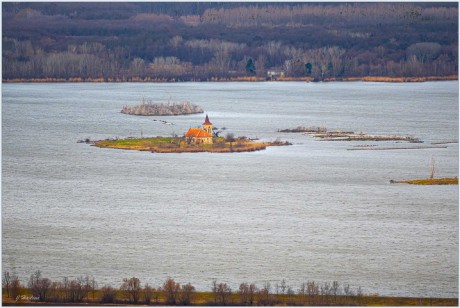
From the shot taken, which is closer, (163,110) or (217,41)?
(163,110)

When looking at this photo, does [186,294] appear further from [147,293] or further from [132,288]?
[132,288]

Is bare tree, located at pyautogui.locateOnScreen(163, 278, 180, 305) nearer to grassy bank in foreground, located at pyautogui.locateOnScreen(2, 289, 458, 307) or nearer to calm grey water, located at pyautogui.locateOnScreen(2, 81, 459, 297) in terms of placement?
grassy bank in foreground, located at pyautogui.locateOnScreen(2, 289, 458, 307)

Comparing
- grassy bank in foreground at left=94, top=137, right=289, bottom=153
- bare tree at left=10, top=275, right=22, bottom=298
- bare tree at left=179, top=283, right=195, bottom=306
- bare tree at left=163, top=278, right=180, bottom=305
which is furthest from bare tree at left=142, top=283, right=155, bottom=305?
grassy bank in foreground at left=94, top=137, right=289, bottom=153

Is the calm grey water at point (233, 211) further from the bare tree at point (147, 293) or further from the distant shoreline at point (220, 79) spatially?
the distant shoreline at point (220, 79)

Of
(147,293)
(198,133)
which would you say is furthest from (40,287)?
(198,133)

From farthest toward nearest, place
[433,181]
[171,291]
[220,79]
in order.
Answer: [220,79], [433,181], [171,291]

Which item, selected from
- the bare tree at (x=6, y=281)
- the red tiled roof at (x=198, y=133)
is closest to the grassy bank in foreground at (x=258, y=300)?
the bare tree at (x=6, y=281)
